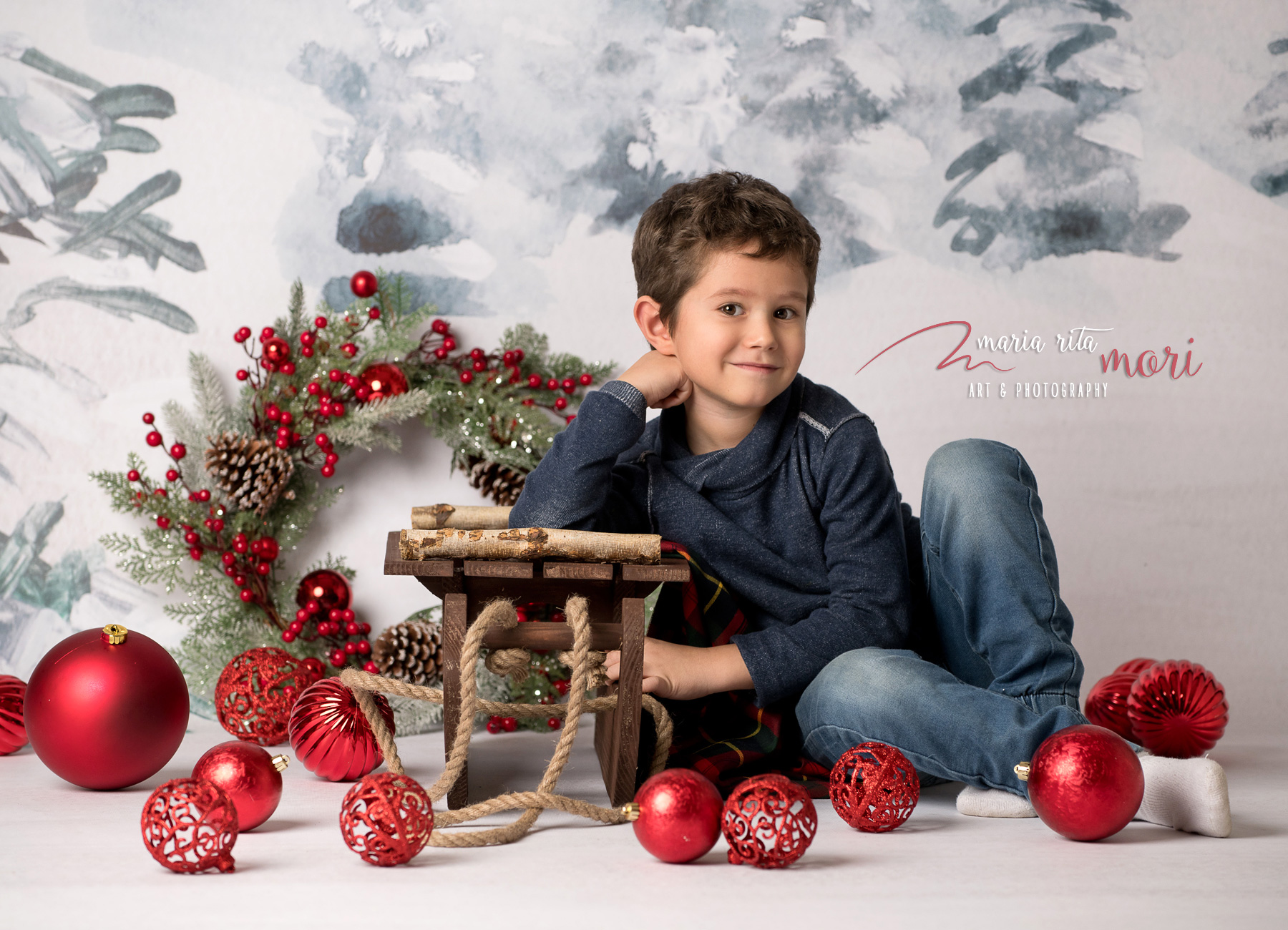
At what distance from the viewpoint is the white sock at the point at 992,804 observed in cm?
102

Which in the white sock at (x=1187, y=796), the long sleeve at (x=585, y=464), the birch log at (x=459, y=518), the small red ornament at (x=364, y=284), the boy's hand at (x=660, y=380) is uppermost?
the small red ornament at (x=364, y=284)

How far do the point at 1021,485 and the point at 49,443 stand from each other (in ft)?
4.73

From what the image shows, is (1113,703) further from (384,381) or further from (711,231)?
(384,381)

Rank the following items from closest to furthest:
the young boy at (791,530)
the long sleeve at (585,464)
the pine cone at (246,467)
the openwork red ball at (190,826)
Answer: the openwork red ball at (190,826)
the young boy at (791,530)
the long sleeve at (585,464)
the pine cone at (246,467)

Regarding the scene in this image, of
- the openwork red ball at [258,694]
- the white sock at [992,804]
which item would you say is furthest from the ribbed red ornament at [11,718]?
the white sock at [992,804]

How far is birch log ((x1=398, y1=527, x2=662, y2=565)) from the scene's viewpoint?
96 cm

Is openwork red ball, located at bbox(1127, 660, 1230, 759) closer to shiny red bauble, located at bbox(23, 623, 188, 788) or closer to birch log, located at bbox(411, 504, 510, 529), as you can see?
birch log, located at bbox(411, 504, 510, 529)

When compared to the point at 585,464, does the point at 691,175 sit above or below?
above

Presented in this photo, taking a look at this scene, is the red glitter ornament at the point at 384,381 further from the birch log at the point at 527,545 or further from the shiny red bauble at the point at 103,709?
the birch log at the point at 527,545

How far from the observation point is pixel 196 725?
5.38 feet

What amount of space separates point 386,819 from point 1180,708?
2.99 feet

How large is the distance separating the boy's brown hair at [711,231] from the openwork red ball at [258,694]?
630 mm

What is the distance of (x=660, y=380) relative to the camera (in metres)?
1.24

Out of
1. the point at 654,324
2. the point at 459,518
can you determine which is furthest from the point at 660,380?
the point at 459,518
